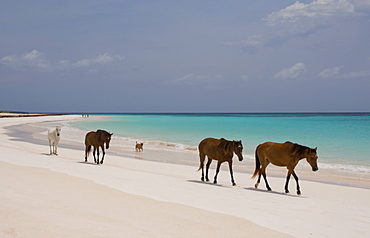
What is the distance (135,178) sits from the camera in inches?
407

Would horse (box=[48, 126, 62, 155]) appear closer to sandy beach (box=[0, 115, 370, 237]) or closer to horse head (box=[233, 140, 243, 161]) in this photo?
sandy beach (box=[0, 115, 370, 237])

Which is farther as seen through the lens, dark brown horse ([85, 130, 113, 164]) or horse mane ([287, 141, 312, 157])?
dark brown horse ([85, 130, 113, 164])

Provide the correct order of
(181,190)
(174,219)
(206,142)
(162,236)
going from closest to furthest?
(162,236), (174,219), (181,190), (206,142)

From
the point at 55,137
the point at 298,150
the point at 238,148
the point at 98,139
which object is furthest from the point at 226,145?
the point at 55,137

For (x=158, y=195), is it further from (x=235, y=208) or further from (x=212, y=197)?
(x=235, y=208)

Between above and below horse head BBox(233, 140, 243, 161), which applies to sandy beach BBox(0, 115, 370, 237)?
below

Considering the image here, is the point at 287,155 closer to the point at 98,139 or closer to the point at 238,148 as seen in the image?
the point at 238,148

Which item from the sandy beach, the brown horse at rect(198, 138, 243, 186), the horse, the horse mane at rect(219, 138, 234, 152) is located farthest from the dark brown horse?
the horse mane at rect(219, 138, 234, 152)

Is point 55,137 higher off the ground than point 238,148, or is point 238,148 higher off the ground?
point 238,148

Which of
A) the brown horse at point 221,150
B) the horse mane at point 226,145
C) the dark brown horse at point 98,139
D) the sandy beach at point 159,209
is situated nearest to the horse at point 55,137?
the dark brown horse at point 98,139

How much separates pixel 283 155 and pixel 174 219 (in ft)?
17.6

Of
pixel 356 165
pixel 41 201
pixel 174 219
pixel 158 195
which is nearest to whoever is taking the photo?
pixel 174 219

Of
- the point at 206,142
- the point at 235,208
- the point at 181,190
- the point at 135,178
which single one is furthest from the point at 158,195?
the point at 206,142

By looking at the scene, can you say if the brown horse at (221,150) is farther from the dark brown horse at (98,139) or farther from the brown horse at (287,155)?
the dark brown horse at (98,139)
